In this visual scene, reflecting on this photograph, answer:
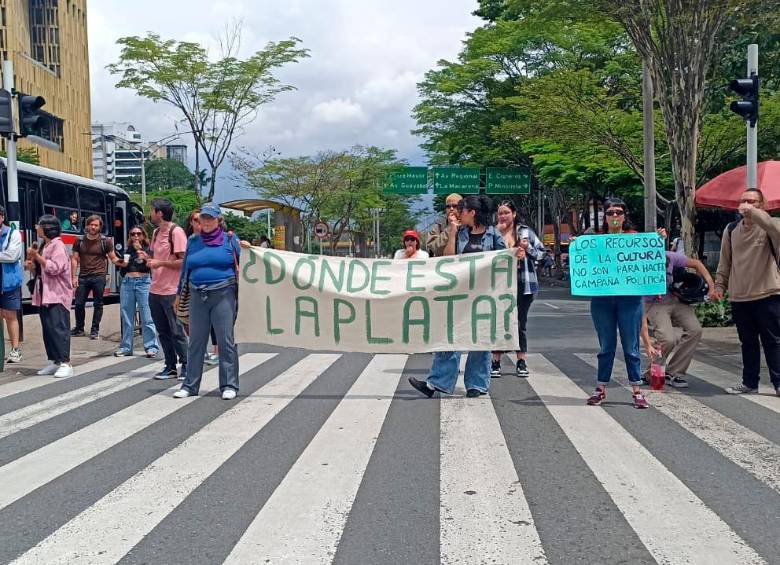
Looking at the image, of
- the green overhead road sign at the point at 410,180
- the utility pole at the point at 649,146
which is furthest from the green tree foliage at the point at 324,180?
the utility pole at the point at 649,146

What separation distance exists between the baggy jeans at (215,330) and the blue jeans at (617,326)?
329 cm

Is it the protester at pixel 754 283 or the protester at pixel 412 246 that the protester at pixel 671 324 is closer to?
the protester at pixel 754 283

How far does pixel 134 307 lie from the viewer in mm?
11422

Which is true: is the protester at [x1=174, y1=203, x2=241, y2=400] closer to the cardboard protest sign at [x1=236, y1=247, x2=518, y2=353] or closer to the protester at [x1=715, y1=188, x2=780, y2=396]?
the cardboard protest sign at [x1=236, y1=247, x2=518, y2=353]

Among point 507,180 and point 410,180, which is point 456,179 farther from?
point 410,180

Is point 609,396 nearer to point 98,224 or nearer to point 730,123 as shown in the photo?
point 98,224

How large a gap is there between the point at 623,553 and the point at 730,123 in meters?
22.1

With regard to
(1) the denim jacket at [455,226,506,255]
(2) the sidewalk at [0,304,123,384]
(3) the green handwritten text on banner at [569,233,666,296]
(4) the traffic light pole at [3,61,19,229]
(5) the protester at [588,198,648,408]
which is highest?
(4) the traffic light pole at [3,61,19,229]

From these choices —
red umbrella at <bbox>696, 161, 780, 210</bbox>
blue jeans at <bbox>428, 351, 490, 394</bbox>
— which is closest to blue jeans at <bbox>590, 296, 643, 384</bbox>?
blue jeans at <bbox>428, 351, 490, 394</bbox>

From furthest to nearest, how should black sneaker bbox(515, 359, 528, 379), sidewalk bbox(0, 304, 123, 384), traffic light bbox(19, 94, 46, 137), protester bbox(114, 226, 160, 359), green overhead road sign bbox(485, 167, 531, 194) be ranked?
green overhead road sign bbox(485, 167, 531, 194) → traffic light bbox(19, 94, 46, 137) → protester bbox(114, 226, 160, 359) → sidewalk bbox(0, 304, 123, 384) → black sneaker bbox(515, 359, 528, 379)

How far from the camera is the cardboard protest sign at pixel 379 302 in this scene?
26.1ft

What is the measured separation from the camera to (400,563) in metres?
3.80

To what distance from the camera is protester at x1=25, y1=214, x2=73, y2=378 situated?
9.43 m

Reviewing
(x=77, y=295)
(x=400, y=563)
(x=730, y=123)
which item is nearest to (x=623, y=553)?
(x=400, y=563)
